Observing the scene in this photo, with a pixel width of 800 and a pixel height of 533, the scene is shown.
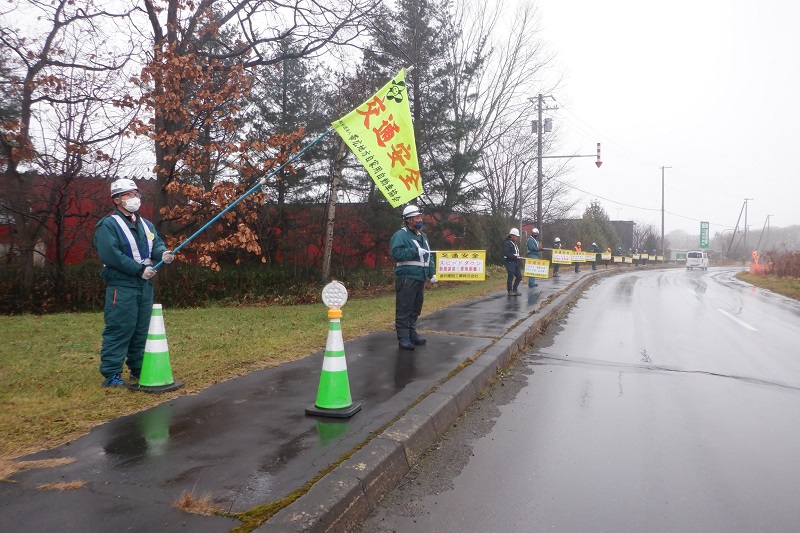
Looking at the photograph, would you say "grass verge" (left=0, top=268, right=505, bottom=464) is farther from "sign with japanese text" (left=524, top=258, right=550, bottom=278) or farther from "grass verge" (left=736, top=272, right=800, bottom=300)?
"grass verge" (left=736, top=272, right=800, bottom=300)

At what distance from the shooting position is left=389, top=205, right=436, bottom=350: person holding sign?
22.8ft

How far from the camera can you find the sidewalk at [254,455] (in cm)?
275

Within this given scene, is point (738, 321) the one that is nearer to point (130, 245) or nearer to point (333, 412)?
point (333, 412)

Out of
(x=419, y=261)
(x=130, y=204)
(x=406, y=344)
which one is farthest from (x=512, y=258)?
(x=130, y=204)

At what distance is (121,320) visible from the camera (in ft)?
16.2

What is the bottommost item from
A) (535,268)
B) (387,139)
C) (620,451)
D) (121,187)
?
(620,451)

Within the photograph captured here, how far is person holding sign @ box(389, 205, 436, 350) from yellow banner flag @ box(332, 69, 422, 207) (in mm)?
371

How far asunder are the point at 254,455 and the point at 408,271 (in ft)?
12.7

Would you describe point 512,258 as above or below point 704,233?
below

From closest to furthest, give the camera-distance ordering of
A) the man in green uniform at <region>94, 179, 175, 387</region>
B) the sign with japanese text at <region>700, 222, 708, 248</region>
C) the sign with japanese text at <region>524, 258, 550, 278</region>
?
the man in green uniform at <region>94, 179, 175, 387</region> → the sign with japanese text at <region>524, 258, 550, 278</region> → the sign with japanese text at <region>700, 222, 708, 248</region>

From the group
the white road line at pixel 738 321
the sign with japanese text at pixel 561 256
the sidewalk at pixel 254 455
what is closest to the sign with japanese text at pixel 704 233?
the sign with japanese text at pixel 561 256

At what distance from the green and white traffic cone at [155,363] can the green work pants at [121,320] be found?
0.21m

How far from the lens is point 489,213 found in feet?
93.8

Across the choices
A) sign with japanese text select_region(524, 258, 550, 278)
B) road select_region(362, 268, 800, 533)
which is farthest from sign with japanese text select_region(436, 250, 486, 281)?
sign with japanese text select_region(524, 258, 550, 278)
